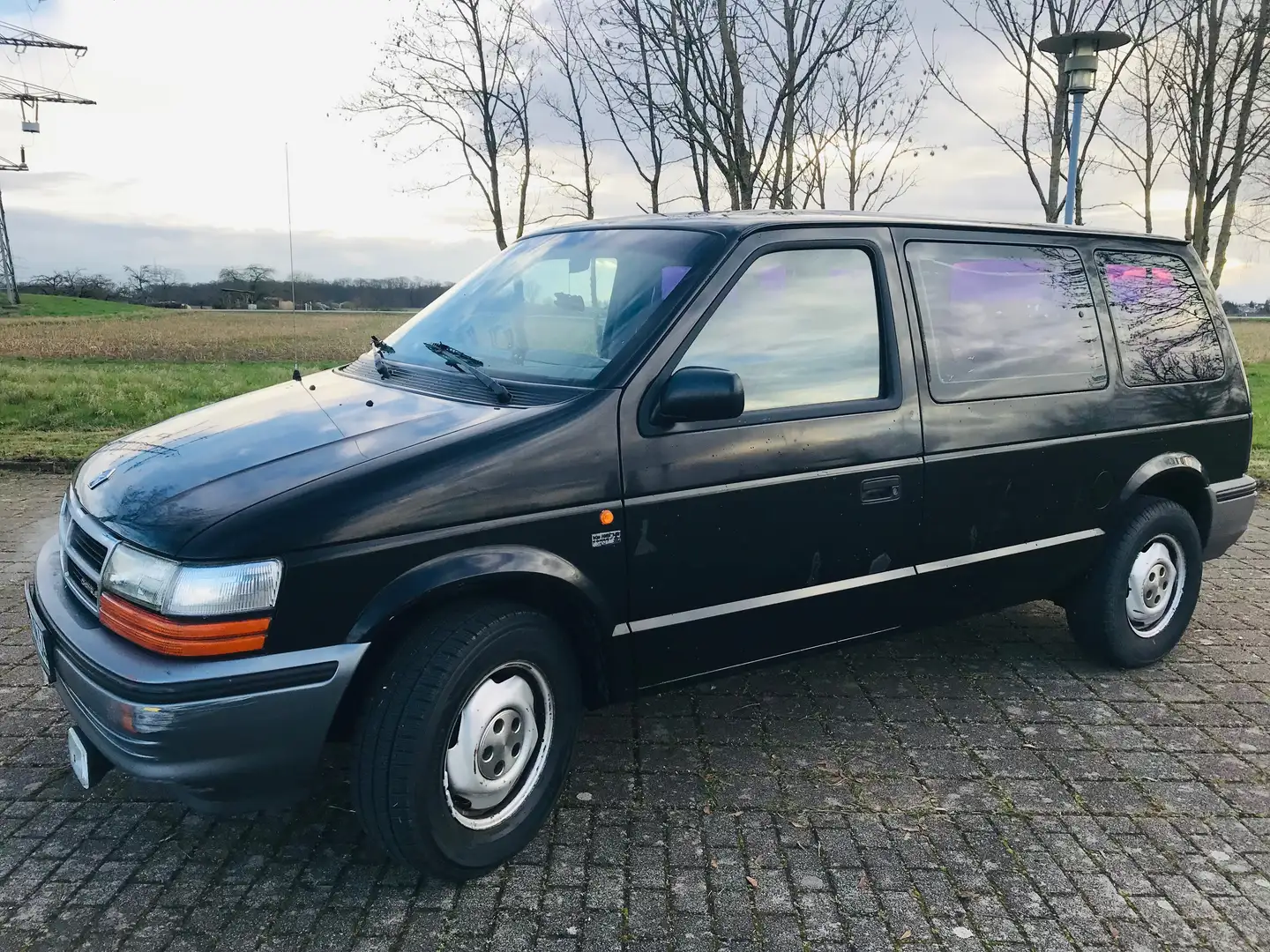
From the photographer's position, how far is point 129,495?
112 inches

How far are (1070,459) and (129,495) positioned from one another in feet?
11.7

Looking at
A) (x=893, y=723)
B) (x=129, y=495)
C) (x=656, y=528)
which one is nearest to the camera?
(x=129, y=495)

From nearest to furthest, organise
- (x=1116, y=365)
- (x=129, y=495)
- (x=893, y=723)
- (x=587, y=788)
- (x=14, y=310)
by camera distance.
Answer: (x=129, y=495) < (x=587, y=788) < (x=893, y=723) < (x=1116, y=365) < (x=14, y=310)

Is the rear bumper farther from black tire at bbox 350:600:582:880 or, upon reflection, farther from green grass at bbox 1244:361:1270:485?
black tire at bbox 350:600:582:880

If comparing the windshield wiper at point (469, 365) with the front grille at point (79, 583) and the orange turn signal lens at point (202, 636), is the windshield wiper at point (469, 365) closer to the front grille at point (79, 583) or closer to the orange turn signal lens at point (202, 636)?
the orange turn signal lens at point (202, 636)

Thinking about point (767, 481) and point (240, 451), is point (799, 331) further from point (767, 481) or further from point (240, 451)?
point (240, 451)

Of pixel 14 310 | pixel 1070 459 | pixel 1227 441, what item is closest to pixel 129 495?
pixel 1070 459

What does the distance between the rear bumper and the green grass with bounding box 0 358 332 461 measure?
27.8 feet

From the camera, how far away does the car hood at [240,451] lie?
2646 mm

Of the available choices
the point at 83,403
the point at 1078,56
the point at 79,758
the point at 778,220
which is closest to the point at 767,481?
the point at 778,220

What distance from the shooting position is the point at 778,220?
350 cm

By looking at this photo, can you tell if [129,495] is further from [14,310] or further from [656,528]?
[14,310]

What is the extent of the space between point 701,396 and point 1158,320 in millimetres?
2812

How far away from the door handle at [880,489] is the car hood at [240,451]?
1.35 m
